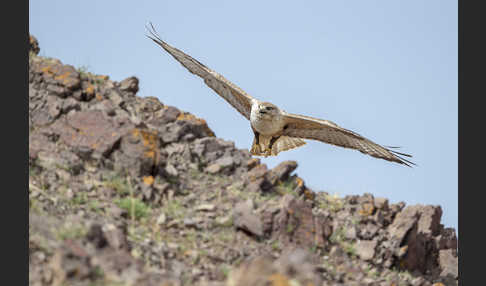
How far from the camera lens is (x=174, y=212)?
858 centimetres

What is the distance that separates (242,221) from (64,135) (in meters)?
3.32

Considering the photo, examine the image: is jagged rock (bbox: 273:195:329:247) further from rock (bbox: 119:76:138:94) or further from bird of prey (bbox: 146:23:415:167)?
rock (bbox: 119:76:138:94)

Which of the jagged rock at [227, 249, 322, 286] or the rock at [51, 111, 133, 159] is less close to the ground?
the rock at [51, 111, 133, 159]

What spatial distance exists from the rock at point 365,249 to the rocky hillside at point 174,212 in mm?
21

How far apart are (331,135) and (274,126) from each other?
123cm

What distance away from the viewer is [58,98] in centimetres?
1023

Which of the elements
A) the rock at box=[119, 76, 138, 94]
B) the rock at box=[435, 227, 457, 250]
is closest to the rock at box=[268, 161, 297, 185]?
the rock at box=[119, 76, 138, 94]

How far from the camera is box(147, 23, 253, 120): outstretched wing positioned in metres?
12.7

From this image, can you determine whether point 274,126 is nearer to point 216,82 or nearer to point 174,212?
point 216,82

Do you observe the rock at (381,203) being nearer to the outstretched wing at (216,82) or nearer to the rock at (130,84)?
the outstretched wing at (216,82)

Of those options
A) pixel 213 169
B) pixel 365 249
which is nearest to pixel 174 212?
pixel 213 169

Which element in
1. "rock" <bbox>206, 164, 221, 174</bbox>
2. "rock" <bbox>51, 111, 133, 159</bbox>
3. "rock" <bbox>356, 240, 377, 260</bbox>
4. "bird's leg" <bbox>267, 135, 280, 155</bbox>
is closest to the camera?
"rock" <bbox>51, 111, 133, 159</bbox>

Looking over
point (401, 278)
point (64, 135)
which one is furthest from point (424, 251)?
point (64, 135)

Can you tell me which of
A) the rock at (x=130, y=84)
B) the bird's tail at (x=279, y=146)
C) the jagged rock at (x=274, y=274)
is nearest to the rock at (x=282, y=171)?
the bird's tail at (x=279, y=146)
